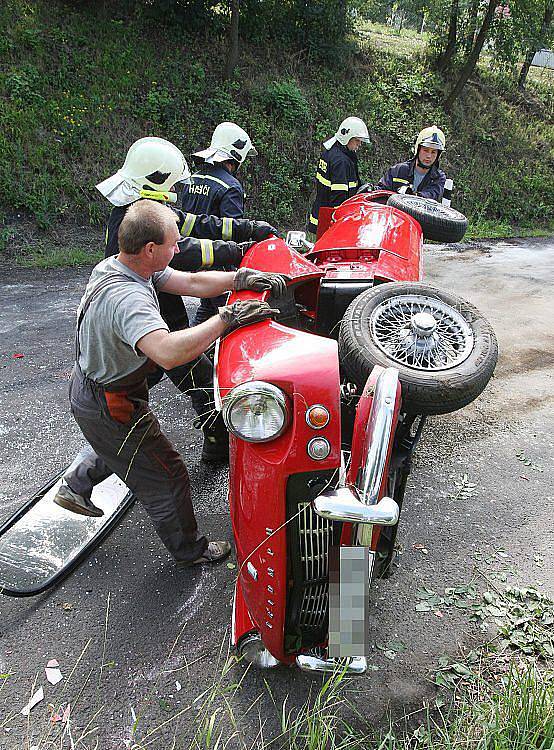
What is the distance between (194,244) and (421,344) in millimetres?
1580

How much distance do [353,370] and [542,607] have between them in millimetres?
1544

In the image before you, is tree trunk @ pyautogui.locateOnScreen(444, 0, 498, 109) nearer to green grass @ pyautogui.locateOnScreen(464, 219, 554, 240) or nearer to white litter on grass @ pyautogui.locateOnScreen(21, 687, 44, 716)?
green grass @ pyautogui.locateOnScreen(464, 219, 554, 240)

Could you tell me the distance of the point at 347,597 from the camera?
81.9 inches

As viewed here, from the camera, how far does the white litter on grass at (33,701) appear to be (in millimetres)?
2445

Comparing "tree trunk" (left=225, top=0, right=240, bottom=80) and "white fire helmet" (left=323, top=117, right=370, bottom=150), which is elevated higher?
"tree trunk" (left=225, top=0, right=240, bottom=80)

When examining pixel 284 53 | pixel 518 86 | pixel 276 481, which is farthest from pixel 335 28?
pixel 276 481

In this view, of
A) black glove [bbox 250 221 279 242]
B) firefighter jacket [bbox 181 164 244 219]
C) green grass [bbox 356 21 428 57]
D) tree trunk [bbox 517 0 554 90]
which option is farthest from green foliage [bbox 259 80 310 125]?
black glove [bbox 250 221 279 242]

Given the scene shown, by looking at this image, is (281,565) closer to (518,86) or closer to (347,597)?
(347,597)

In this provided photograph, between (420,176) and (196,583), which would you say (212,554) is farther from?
(420,176)

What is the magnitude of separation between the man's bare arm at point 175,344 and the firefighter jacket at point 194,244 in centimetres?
134

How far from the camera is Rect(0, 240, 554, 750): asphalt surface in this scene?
2.49 metres

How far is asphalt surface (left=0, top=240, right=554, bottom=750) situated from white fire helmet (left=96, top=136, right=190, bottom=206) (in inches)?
68.0

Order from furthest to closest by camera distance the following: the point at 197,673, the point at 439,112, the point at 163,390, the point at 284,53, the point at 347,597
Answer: the point at 439,112
the point at 284,53
the point at 163,390
the point at 197,673
the point at 347,597

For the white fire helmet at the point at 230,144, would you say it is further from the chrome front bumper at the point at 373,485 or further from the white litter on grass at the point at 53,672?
the white litter on grass at the point at 53,672
